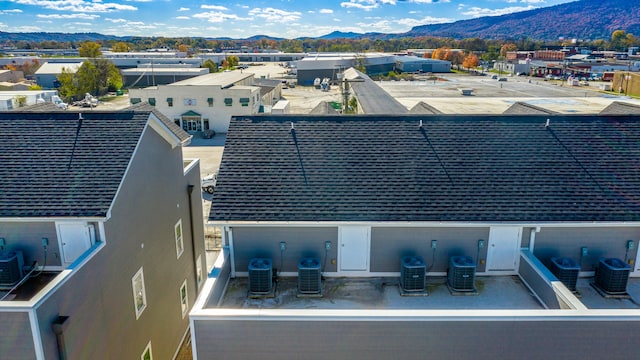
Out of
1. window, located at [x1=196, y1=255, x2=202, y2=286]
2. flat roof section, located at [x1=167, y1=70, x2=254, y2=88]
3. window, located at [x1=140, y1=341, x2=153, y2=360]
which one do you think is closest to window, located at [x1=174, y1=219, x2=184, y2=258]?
window, located at [x1=196, y1=255, x2=202, y2=286]

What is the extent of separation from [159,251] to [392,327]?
820 centimetres

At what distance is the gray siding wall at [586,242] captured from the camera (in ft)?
34.3

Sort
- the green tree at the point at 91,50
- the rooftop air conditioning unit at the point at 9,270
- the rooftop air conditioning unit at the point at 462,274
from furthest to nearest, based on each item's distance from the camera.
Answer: the green tree at the point at 91,50, the rooftop air conditioning unit at the point at 462,274, the rooftop air conditioning unit at the point at 9,270

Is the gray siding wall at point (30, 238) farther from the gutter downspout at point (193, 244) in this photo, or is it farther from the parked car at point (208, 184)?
the parked car at point (208, 184)

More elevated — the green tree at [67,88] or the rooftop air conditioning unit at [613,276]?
the green tree at [67,88]

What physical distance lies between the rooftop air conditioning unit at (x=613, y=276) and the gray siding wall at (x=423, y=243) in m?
2.57

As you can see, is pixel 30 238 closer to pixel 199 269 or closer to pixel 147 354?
pixel 147 354

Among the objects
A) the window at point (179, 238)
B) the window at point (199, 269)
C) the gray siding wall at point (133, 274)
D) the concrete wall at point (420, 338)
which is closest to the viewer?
the concrete wall at point (420, 338)

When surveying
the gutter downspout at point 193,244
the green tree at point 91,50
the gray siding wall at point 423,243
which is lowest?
the gutter downspout at point 193,244

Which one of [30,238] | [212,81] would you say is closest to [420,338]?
[30,238]

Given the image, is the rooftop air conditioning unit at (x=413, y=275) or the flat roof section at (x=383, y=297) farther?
the rooftop air conditioning unit at (x=413, y=275)

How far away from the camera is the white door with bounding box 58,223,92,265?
992 cm

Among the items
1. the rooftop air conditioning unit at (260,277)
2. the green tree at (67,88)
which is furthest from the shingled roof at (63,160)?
the green tree at (67,88)

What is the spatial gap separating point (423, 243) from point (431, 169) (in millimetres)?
1966
